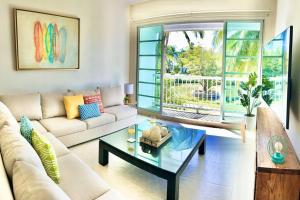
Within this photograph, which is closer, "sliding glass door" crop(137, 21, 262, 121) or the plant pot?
the plant pot

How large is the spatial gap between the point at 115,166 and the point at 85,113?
116 centimetres

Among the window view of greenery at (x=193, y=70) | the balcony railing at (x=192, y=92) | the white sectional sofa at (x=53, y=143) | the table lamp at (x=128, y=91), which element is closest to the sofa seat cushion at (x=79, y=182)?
the white sectional sofa at (x=53, y=143)

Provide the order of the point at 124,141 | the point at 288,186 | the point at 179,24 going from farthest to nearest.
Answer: the point at 179,24, the point at 124,141, the point at 288,186

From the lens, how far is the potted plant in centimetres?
419

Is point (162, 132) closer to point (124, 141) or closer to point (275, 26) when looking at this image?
point (124, 141)

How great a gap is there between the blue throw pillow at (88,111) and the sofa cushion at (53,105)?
315 mm

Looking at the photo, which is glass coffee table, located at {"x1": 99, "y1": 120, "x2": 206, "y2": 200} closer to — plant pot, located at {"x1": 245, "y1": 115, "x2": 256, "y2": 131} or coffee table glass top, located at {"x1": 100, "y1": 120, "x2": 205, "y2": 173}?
coffee table glass top, located at {"x1": 100, "y1": 120, "x2": 205, "y2": 173}

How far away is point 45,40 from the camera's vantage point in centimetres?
388

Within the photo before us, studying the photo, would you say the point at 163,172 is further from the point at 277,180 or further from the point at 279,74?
the point at 279,74

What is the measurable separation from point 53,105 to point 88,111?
0.55 m

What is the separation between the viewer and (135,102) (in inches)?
→ 221

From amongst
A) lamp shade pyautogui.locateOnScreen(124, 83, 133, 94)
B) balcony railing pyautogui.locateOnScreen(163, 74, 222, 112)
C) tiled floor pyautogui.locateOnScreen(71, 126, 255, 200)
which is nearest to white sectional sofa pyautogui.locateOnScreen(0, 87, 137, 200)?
tiled floor pyautogui.locateOnScreen(71, 126, 255, 200)

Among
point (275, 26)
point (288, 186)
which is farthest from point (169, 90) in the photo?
point (288, 186)

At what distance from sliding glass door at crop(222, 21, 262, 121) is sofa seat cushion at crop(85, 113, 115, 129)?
234 cm
